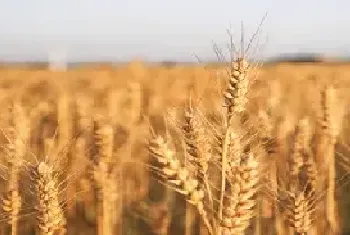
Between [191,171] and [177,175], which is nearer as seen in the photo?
[177,175]

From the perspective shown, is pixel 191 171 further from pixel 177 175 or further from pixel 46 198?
pixel 46 198

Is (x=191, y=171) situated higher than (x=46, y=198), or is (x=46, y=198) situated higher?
(x=191, y=171)

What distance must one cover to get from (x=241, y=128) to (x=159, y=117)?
263 inches

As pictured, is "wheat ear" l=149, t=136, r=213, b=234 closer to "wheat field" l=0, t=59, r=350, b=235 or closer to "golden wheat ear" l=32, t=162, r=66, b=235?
"wheat field" l=0, t=59, r=350, b=235

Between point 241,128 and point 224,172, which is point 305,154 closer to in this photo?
point 241,128

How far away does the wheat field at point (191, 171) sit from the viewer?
98.0 inches

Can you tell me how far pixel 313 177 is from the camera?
3822mm

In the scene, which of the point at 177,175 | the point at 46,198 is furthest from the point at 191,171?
the point at 46,198

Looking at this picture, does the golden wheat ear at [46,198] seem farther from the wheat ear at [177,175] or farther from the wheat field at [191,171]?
the wheat ear at [177,175]

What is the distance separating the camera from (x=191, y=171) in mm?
2648

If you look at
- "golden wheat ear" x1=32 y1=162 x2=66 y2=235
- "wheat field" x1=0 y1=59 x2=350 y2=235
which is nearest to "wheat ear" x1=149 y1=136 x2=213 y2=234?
"wheat field" x1=0 y1=59 x2=350 y2=235

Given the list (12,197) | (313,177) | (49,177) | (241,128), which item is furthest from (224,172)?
(313,177)

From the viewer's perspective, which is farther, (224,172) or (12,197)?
(12,197)

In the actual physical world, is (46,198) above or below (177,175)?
below
